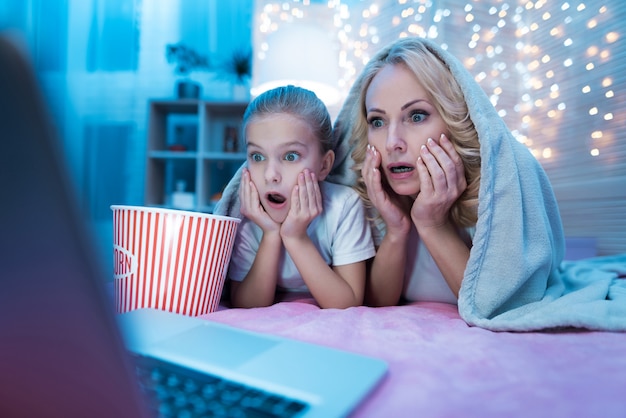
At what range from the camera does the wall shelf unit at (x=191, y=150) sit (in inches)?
107

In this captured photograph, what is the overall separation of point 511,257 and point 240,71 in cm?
260

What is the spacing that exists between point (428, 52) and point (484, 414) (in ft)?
2.46

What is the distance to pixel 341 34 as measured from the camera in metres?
2.63

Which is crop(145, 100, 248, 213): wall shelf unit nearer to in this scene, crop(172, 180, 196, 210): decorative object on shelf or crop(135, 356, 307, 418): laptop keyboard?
crop(172, 180, 196, 210): decorative object on shelf

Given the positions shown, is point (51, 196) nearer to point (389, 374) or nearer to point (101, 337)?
point (101, 337)

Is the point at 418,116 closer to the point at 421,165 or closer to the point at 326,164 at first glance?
the point at 421,165

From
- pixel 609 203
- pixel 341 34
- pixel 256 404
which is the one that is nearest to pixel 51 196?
pixel 256 404

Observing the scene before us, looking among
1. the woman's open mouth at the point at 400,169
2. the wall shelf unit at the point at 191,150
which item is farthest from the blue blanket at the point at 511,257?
the wall shelf unit at the point at 191,150

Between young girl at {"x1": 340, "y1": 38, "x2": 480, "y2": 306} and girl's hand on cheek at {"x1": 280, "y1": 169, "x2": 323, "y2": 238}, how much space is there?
0.13 metres

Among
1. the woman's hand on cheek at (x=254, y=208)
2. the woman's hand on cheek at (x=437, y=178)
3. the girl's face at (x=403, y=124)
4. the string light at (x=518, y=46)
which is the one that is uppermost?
the string light at (x=518, y=46)

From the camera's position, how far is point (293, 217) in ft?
2.74

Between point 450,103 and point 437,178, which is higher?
point 450,103

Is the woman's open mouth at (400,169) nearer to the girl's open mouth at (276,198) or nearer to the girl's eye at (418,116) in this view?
the girl's eye at (418,116)

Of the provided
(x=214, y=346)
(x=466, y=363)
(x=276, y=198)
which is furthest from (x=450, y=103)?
(x=214, y=346)
